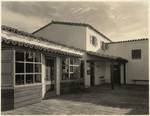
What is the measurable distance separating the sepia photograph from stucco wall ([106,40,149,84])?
0.10m

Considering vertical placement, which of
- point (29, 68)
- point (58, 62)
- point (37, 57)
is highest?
point (37, 57)

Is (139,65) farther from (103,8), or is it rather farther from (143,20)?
(103,8)

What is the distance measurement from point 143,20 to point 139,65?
946cm

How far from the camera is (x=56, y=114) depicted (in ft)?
18.7

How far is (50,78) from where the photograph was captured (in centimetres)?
955

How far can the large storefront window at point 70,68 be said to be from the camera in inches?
419

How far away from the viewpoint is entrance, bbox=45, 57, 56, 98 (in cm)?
907

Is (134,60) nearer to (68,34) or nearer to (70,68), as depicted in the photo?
(68,34)

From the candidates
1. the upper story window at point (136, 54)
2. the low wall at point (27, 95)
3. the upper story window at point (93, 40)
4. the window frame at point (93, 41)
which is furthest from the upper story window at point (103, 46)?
the low wall at point (27, 95)

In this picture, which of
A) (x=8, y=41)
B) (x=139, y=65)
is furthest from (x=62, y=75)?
(x=139, y=65)

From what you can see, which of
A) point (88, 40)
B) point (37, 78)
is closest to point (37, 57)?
point (37, 78)

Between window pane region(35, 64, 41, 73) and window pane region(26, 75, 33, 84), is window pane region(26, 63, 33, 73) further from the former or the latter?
window pane region(35, 64, 41, 73)

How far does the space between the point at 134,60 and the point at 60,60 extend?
34.1 ft

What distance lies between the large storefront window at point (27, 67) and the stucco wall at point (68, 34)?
6618 mm
